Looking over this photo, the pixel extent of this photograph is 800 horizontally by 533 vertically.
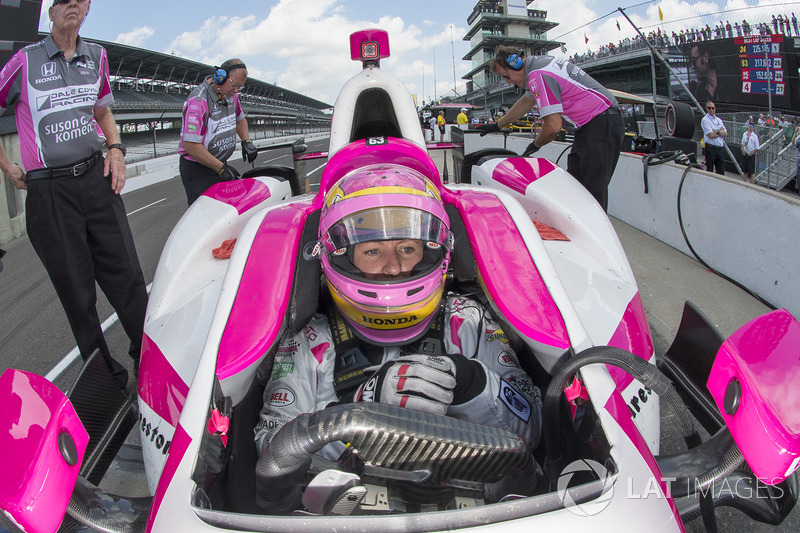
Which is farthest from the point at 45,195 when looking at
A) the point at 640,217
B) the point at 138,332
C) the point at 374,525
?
the point at 640,217

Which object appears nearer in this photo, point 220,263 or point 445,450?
point 445,450

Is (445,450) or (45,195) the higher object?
(45,195)

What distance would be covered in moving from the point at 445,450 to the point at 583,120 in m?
3.88

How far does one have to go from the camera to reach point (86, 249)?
9.34 ft

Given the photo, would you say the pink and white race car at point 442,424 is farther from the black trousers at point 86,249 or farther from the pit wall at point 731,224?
the pit wall at point 731,224

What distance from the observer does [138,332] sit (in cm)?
309

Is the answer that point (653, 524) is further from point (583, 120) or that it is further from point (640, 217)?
point (640, 217)

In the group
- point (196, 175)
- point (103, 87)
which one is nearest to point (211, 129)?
point (196, 175)

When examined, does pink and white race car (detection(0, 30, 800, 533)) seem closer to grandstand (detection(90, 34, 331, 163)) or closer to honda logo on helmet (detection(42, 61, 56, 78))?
honda logo on helmet (detection(42, 61, 56, 78))

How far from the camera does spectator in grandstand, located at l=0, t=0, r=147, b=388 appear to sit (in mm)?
2697

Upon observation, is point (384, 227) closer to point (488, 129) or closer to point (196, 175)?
point (488, 129)

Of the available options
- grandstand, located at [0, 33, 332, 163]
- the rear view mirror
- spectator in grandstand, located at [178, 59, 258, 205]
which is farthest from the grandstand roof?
the rear view mirror

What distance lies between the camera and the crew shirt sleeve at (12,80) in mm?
2686

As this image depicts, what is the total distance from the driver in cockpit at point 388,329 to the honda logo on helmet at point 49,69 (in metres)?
1.91
